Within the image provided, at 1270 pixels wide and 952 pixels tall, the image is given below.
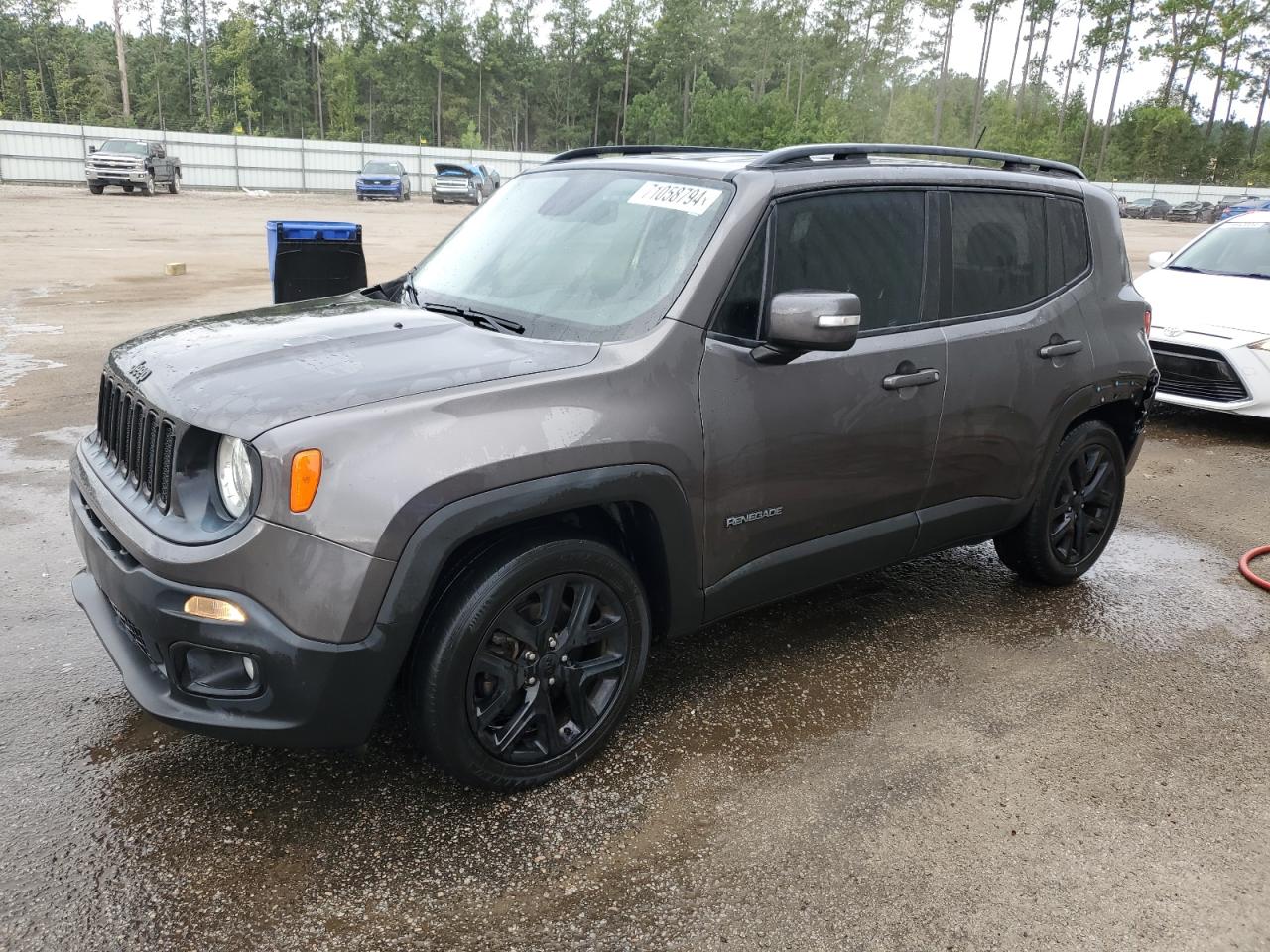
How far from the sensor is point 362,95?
9869 centimetres

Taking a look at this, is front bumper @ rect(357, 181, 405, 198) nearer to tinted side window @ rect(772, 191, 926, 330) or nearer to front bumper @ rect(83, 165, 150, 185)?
front bumper @ rect(83, 165, 150, 185)

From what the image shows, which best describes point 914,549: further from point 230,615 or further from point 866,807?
point 230,615

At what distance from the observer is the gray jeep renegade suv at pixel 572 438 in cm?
248

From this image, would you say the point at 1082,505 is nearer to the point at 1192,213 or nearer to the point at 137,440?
the point at 137,440

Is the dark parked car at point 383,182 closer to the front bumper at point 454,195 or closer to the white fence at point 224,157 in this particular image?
the front bumper at point 454,195

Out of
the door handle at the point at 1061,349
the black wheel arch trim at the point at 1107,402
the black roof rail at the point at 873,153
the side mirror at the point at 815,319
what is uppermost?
the black roof rail at the point at 873,153

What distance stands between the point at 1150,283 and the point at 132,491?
8314 mm

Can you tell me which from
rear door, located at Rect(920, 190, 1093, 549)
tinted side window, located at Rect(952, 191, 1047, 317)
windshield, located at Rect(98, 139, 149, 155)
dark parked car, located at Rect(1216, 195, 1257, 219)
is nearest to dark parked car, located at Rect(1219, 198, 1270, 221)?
rear door, located at Rect(920, 190, 1093, 549)

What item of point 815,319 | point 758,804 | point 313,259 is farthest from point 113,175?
point 758,804

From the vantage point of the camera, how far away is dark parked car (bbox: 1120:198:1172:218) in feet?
185

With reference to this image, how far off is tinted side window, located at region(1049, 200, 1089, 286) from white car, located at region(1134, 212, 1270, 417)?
127 inches

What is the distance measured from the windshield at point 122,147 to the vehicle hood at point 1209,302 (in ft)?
111

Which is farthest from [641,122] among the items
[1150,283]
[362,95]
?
[1150,283]

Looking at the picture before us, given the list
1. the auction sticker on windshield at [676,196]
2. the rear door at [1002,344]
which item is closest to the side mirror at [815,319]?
the auction sticker on windshield at [676,196]
